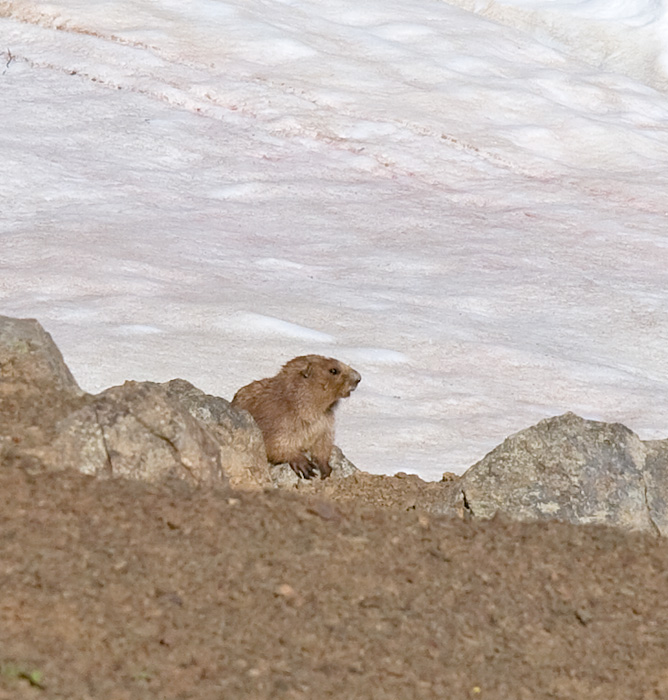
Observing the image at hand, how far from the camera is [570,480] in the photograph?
24.6 feet

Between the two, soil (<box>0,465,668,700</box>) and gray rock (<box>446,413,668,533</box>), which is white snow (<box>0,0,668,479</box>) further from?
soil (<box>0,465,668,700</box>)

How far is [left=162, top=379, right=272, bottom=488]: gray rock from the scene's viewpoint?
8.69 metres

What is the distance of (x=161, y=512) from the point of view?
5.70 metres

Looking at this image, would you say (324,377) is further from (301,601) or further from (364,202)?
(364,202)

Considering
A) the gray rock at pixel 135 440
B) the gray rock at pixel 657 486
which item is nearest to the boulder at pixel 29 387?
the gray rock at pixel 135 440

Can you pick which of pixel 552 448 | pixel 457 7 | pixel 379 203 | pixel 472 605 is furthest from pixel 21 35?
pixel 472 605

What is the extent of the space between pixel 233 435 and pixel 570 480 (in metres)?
2.46

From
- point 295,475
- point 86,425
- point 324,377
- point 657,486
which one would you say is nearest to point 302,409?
point 324,377

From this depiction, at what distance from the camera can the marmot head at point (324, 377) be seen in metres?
9.93

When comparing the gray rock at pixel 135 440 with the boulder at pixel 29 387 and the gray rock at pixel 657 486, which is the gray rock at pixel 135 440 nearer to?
the boulder at pixel 29 387

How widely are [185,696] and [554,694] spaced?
143 cm

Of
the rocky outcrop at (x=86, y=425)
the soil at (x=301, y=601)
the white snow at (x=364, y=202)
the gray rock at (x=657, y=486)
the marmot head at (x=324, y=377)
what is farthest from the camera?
the white snow at (x=364, y=202)

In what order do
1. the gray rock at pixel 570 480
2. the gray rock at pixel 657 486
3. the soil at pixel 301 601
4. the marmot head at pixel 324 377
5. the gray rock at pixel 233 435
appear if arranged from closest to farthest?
the soil at pixel 301 601 < the gray rock at pixel 570 480 < the gray rock at pixel 657 486 < the gray rock at pixel 233 435 < the marmot head at pixel 324 377

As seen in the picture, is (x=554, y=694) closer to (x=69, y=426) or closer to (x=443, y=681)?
(x=443, y=681)
